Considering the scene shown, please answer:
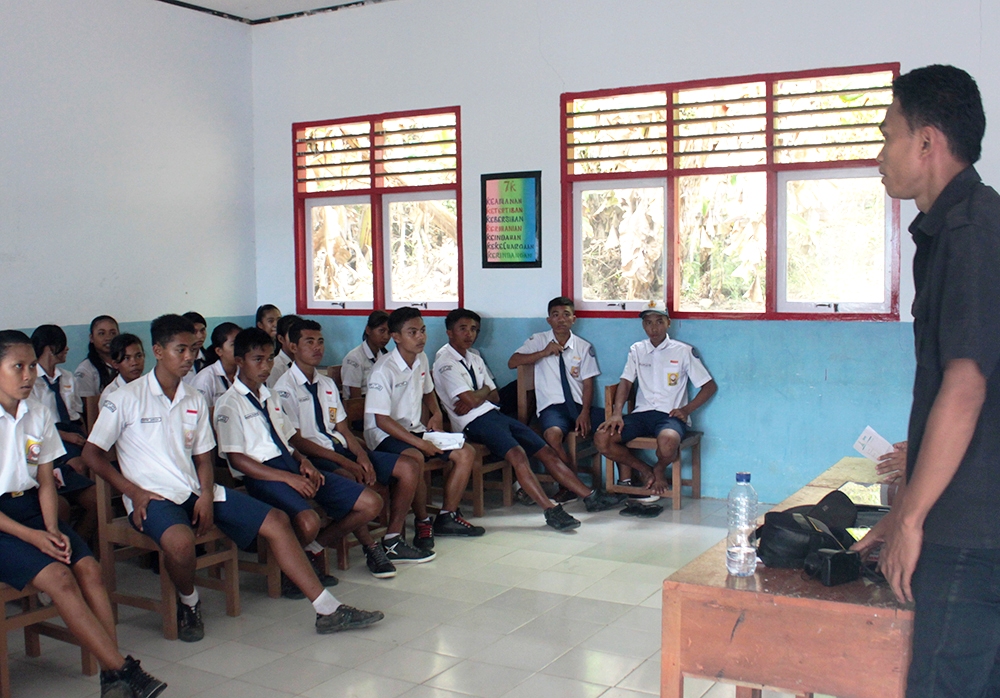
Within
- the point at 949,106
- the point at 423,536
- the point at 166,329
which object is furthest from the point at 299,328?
the point at 949,106

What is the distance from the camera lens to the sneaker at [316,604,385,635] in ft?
11.8

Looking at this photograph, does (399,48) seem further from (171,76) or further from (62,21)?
(62,21)

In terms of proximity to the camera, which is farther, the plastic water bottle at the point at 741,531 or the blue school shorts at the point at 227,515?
the blue school shorts at the point at 227,515

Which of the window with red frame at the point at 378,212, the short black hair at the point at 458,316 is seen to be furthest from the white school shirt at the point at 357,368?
the window with red frame at the point at 378,212

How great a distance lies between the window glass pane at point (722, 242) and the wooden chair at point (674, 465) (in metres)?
0.73

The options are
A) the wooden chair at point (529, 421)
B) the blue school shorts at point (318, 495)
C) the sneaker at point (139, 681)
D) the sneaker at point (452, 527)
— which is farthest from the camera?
the wooden chair at point (529, 421)

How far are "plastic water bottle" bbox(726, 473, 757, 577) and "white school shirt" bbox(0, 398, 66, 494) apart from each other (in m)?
2.31

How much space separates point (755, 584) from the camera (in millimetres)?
1938

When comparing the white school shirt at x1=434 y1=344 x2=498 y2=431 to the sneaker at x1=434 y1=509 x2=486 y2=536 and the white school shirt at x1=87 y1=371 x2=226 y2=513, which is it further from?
the white school shirt at x1=87 y1=371 x2=226 y2=513

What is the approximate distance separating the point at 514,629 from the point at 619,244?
120 inches

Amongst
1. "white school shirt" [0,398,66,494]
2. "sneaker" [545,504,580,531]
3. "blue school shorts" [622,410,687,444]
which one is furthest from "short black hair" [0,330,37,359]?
"blue school shorts" [622,410,687,444]

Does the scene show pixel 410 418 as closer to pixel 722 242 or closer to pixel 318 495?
pixel 318 495

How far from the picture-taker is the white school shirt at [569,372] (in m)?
5.97

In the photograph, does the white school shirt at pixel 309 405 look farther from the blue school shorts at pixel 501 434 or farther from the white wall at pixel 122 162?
the white wall at pixel 122 162
